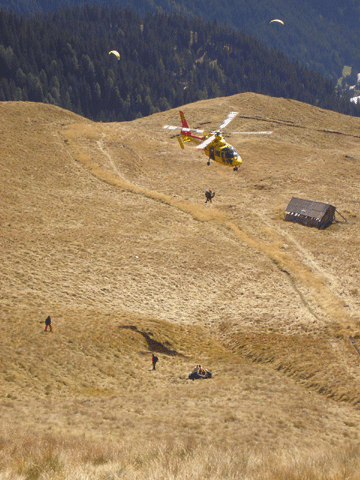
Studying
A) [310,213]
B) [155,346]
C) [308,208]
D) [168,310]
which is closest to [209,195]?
[308,208]

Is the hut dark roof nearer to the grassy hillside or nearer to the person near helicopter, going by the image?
the grassy hillside

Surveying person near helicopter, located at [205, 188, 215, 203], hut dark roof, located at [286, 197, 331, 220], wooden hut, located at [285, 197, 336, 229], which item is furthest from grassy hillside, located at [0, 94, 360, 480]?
hut dark roof, located at [286, 197, 331, 220]

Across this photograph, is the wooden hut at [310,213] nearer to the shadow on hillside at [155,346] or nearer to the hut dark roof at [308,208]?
the hut dark roof at [308,208]

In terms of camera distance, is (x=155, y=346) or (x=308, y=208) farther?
(x=308, y=208)

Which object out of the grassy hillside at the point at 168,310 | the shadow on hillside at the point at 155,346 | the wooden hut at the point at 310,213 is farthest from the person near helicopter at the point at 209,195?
the shadow on hillside at the point at 155,346

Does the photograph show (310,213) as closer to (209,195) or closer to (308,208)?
(308,208)

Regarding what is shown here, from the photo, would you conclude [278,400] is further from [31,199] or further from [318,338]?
[31,199]

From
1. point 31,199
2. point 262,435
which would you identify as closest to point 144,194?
point 31,199
